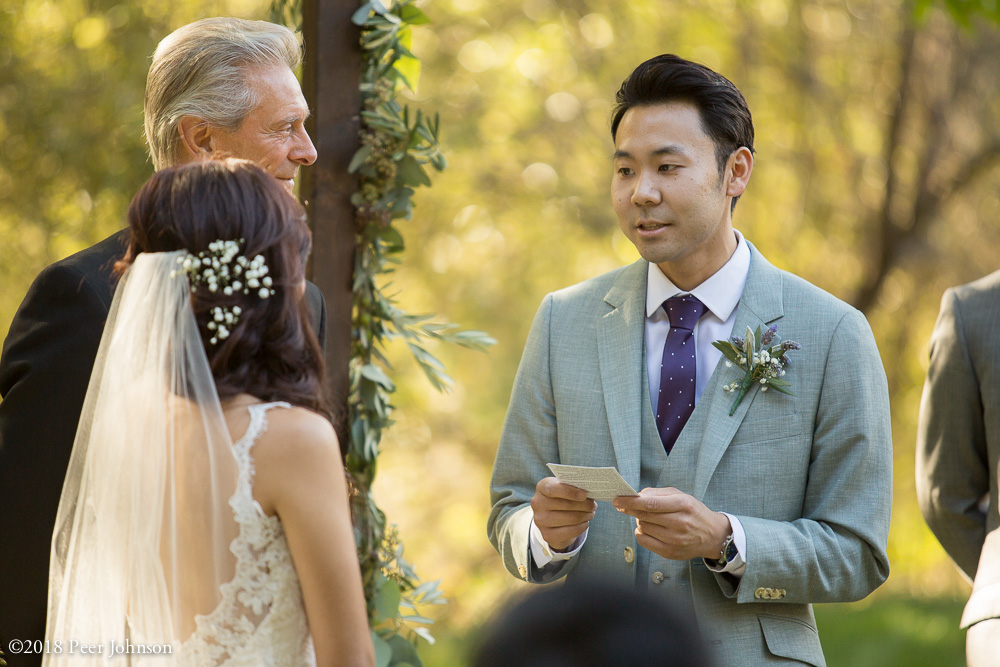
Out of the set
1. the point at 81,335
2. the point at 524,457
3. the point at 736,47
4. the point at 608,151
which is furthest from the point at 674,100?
the point at 608,151

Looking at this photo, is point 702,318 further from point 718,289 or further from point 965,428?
point 965,428

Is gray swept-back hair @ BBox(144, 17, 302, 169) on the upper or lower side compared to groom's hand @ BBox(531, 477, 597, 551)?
upper

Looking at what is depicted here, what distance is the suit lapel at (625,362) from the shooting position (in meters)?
2.67

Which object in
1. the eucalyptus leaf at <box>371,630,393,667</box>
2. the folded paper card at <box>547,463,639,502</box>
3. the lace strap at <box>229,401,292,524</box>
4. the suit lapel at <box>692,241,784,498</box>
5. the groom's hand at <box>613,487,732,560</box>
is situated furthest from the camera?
the eucalyptus leaf at <box>371,630,393,667</box>

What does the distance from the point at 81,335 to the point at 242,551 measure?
74 cm

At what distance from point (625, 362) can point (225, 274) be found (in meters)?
1.22

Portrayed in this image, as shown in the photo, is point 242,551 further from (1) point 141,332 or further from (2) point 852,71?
(2) point 852,71

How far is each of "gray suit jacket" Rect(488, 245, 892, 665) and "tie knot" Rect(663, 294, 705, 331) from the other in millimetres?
98

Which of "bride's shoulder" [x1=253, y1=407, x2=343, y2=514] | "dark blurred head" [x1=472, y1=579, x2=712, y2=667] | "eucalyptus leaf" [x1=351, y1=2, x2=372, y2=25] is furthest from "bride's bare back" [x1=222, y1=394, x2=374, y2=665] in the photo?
"eucalyptus leaf" [x1=351, y1=2, x2=372, y2=25]

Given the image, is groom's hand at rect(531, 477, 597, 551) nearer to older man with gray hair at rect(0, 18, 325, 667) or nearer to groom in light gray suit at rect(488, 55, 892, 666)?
groom in light gray suit at rect(488, 55, 892, 666)

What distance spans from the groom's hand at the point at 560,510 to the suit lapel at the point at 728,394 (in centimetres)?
30

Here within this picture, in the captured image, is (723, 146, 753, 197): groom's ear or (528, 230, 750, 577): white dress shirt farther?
(723, 146, 753, 197): groom's ear

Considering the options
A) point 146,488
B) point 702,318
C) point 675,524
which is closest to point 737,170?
point 702,318

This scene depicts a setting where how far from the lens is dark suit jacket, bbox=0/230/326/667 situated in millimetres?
2299
